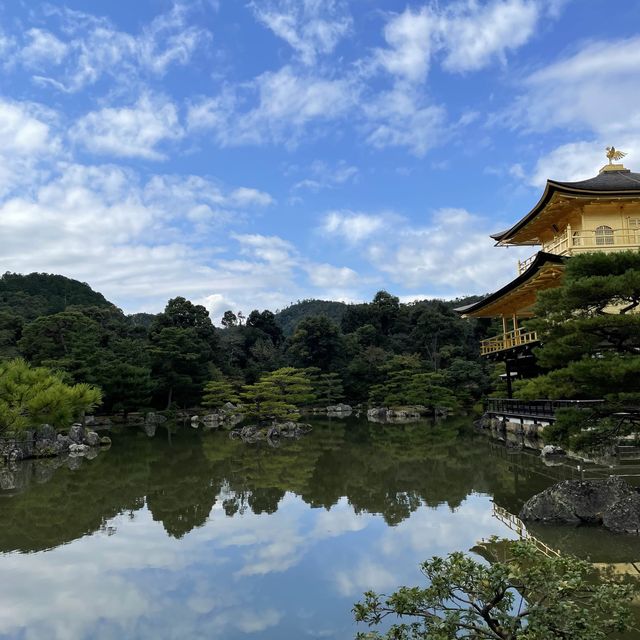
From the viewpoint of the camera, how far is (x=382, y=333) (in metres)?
41.8

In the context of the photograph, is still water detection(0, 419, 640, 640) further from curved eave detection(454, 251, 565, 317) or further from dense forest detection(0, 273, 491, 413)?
dense forest detection(0, 273, 491, 413)

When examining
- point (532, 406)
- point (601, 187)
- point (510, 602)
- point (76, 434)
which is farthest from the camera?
point (76, 434)

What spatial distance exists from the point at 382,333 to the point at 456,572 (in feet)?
129

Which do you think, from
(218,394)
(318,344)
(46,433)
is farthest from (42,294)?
(46,433)

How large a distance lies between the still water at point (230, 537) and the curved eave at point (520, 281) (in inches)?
168

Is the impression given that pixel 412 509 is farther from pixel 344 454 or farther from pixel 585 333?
pixel 344 454

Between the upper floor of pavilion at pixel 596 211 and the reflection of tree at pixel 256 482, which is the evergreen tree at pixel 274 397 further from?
the upper floor of pavilion at pixel 596 211

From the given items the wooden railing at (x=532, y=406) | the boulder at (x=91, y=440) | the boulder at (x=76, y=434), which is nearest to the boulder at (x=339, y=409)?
the wooden railing at (x=532, y=406)

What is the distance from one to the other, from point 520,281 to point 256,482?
8.24m

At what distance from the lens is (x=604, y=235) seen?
13188mm

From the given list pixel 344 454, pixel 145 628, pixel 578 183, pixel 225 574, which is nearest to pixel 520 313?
pixel 578 183

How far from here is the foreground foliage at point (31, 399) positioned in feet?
43.4

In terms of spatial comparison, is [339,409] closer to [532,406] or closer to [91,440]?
[91,440]

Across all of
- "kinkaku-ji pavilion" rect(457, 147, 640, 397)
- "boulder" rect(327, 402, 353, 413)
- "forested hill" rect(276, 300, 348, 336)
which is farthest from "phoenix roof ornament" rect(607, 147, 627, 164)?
"forested hill" rect(276, 300, 348, 336)
